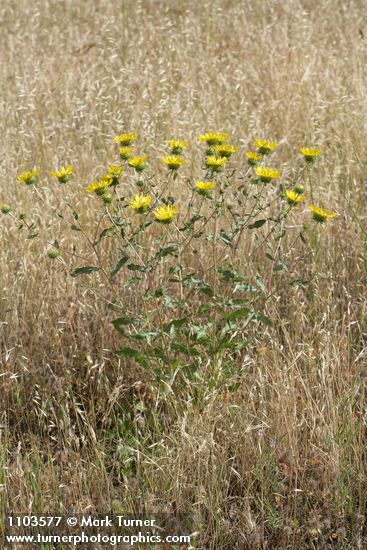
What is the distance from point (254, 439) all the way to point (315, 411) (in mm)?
214

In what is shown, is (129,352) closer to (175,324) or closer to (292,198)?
(175,324)

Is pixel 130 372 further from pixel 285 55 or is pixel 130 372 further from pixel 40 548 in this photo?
pixel 285 55

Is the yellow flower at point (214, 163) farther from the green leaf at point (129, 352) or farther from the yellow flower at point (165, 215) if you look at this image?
the green leaf at point (129, 352)

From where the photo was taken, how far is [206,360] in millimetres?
2570

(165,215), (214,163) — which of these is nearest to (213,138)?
(214,163)

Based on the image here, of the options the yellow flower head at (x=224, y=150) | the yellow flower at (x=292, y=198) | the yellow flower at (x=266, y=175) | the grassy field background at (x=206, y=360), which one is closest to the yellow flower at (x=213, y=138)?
the yellow flower head at (x=224, y=150)

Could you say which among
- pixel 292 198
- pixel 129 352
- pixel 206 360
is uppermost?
pixel 292 198

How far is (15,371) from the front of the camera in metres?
2.72

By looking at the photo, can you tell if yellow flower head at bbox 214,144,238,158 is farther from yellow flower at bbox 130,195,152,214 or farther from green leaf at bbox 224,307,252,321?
green leaf at bbox 224,307,252,321

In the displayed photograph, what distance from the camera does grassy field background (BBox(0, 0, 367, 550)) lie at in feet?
7.03

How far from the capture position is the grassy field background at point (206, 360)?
2.14 m

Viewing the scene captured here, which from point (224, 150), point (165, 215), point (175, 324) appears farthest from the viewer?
point (224, 150)

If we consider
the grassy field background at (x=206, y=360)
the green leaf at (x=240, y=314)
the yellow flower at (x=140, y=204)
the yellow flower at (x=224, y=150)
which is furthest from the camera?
the yellow flower at (x=224, y=150)

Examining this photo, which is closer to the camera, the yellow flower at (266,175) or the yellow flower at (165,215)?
the yellow flower at (165,215)
